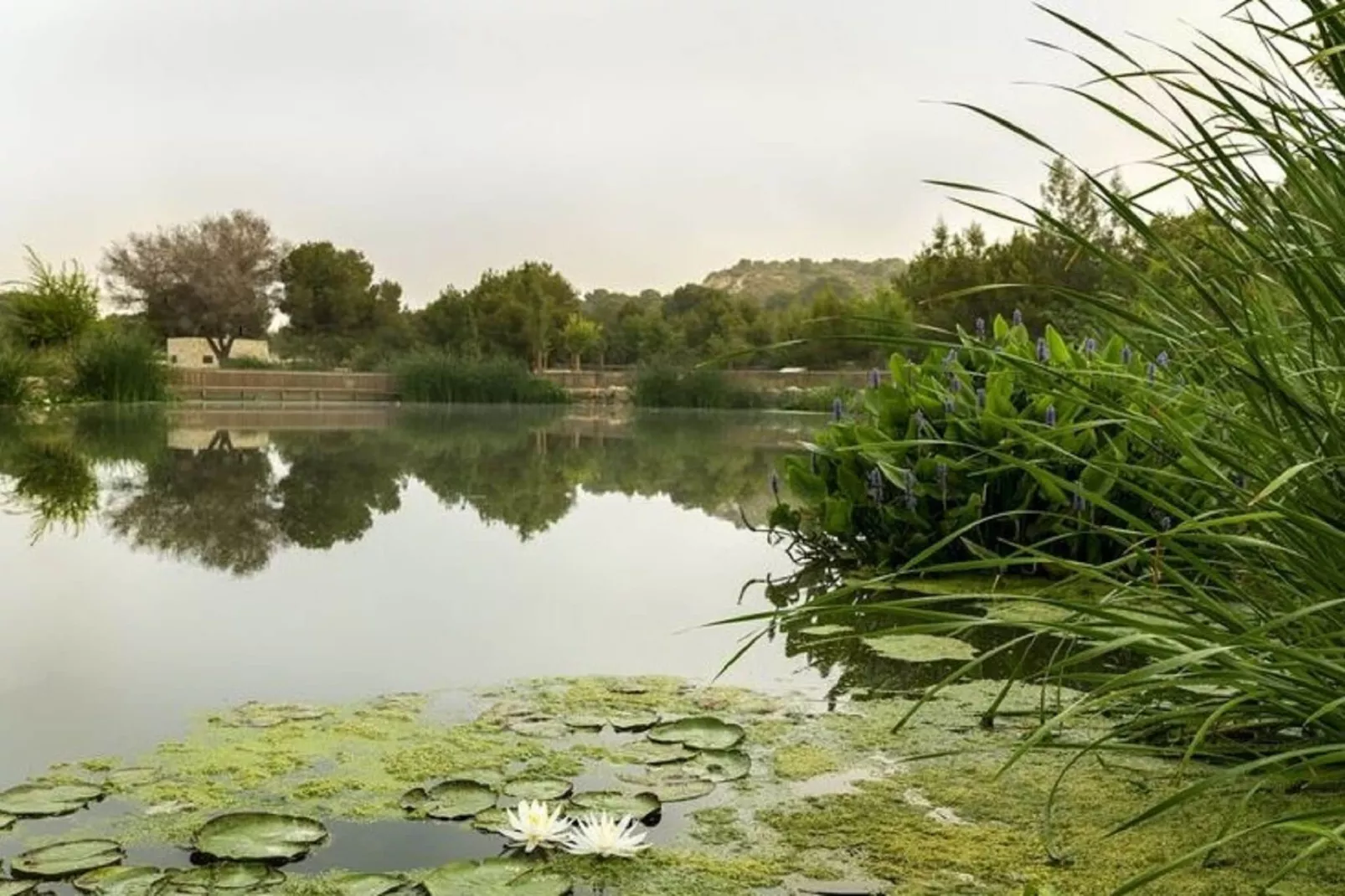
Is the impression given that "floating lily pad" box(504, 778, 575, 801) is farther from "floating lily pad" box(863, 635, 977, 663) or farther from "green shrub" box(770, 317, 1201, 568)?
"green shrub" box(770, 317, 1201, 568)

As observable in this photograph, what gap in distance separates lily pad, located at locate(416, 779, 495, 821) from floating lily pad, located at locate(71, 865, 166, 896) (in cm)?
32

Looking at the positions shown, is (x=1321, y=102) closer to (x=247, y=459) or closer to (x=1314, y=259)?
(x=1314, y=259)

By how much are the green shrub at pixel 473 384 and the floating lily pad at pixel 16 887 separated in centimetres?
1736

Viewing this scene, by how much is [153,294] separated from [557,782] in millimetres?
32721

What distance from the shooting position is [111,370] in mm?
13594

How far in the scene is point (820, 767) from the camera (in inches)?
62.7

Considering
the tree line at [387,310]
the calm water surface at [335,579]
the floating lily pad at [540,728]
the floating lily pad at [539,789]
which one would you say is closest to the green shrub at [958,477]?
the calm water surface at [335,579]

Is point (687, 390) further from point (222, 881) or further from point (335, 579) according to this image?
point (222, 881)

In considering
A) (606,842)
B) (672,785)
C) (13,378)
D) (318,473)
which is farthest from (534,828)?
(13,378)

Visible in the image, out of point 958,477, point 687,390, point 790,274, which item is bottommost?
point 958,477

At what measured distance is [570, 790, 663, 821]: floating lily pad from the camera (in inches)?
54.3

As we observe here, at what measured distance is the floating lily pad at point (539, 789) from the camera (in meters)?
1.44

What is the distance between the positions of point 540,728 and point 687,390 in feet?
54.8

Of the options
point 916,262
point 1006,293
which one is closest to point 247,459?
point 1006,293
